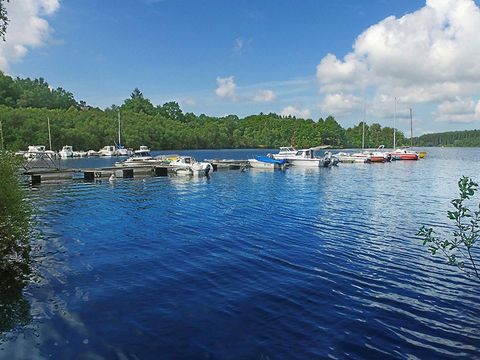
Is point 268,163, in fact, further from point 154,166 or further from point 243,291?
point 243,291

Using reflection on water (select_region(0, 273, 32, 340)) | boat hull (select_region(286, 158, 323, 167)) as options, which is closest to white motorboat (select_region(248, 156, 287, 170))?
boat hull (select_region(286, 158, 323, 167))

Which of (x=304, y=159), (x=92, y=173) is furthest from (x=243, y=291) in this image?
(x=304, y=159)

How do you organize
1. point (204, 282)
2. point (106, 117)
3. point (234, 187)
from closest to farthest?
point (204, 282), point (234, 187), point (106, 117)

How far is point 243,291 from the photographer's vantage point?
474 inches

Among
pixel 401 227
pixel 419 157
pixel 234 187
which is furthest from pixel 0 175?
pixel 419 157

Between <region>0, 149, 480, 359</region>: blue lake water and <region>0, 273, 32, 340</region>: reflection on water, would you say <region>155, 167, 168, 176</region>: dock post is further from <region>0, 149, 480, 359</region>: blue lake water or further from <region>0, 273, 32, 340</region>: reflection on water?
<region>0, 273, 32, 340</region>: reflection on water

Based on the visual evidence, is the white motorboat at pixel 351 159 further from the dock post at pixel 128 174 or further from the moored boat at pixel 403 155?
the dock post at pixel 128 174

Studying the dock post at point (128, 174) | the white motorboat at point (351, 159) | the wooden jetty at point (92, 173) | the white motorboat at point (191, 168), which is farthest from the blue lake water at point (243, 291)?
the white motorboat at point (351, 159)

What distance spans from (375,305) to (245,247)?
25.0ft

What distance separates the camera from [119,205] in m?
30.2

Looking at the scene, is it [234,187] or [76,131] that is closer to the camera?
[234,187]

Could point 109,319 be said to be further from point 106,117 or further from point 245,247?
point 106,117

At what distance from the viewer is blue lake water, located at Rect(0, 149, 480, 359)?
862cm

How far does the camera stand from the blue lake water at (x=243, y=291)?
8.62 metres
